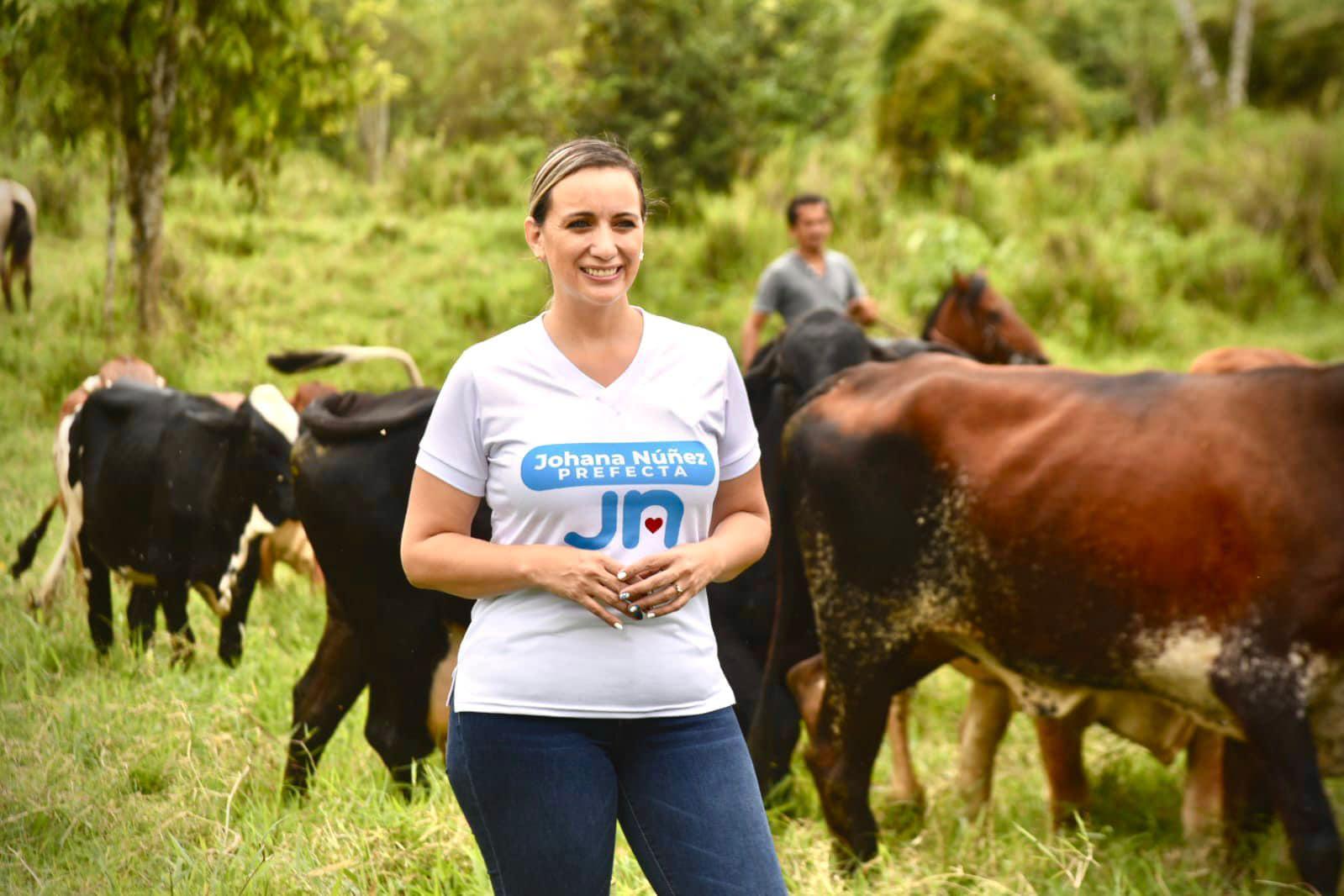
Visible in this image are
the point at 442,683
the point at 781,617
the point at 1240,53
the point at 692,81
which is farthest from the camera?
the point at 1240,53

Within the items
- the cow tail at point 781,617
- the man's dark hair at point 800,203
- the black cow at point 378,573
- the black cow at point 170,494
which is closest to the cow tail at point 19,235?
the black cow at point 170,494

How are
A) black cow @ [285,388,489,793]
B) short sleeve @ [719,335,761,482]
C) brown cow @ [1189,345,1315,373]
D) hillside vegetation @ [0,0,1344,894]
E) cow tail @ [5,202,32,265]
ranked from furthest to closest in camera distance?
brown cow @ [1189,345,1315,373]
cow tail @ [5,202,32,265]
black cow @ [285,388,489,793]
hillside vegetation @ [0,0,1344,894]
short sleeve @ [719,335,761,482]

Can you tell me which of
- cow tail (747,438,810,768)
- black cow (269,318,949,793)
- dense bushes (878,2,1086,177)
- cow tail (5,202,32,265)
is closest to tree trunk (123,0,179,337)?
cow tail (5,202,32,265)

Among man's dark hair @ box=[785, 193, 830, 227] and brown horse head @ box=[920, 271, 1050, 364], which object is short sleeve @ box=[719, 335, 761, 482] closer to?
man's dark hair @ box=[785, 193, 830, 227]

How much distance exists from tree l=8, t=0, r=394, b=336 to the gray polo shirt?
2399 mm

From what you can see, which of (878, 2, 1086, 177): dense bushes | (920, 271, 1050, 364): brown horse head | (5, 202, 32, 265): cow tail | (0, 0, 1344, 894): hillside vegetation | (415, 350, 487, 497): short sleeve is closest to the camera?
(415, 350, 487, 497): short sleeve

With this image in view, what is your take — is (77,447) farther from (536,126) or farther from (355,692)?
(536,126)

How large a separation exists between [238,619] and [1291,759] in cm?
353

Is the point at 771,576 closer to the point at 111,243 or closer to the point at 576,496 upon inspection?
the point at 576,496

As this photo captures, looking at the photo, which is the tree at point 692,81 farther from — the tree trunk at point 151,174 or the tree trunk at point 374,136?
the tree trunk at point 151,174

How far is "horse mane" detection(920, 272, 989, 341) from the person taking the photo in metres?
7.68

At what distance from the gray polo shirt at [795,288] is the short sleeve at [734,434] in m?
4.79

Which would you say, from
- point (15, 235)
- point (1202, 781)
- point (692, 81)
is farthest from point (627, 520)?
point (692, 81)

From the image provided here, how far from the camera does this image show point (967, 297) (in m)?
7.71
